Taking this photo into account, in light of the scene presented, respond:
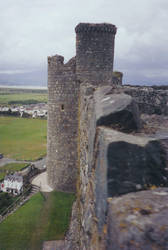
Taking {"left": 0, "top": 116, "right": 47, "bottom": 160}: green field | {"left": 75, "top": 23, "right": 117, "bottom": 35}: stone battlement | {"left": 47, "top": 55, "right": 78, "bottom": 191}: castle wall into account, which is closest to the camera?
{"left": 75, "top": 23, "right": 117, "bottom": 35}: stone battlement

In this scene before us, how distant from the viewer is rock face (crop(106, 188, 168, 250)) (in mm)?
1640

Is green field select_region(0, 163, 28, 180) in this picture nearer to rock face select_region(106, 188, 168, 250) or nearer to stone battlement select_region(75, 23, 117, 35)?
stone battlement select_region(75, 23, 117, 35)

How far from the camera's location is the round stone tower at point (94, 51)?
39.9 ft

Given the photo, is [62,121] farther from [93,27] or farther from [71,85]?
[93,27]

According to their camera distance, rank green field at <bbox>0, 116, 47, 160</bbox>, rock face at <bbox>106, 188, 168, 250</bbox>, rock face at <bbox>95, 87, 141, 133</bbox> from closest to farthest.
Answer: rock face at <bbox>106, 188, 168, 250</bbox>
rock face at <bbox>95, 87, 141, 133</bbox>
green field at <bbox>0, 116, 47, 160</bbox>

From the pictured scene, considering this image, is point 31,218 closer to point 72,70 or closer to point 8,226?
point 8,226

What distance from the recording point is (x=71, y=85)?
1348cm

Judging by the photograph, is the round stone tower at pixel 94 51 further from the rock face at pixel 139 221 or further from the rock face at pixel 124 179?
the rock face at pixel 139 221

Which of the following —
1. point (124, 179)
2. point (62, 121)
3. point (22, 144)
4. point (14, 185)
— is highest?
point (124, 179)

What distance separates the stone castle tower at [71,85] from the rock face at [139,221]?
10898 mm

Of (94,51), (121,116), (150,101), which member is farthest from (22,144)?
(121,116)

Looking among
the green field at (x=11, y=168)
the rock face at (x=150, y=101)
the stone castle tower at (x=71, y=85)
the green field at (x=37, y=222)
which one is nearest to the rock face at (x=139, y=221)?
the rock face at (x=150, y=101)

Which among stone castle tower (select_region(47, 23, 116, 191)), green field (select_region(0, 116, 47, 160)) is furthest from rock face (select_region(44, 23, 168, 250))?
green field (select_region(0, 116, 47, 160))

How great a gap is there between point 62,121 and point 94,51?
4639 mm
